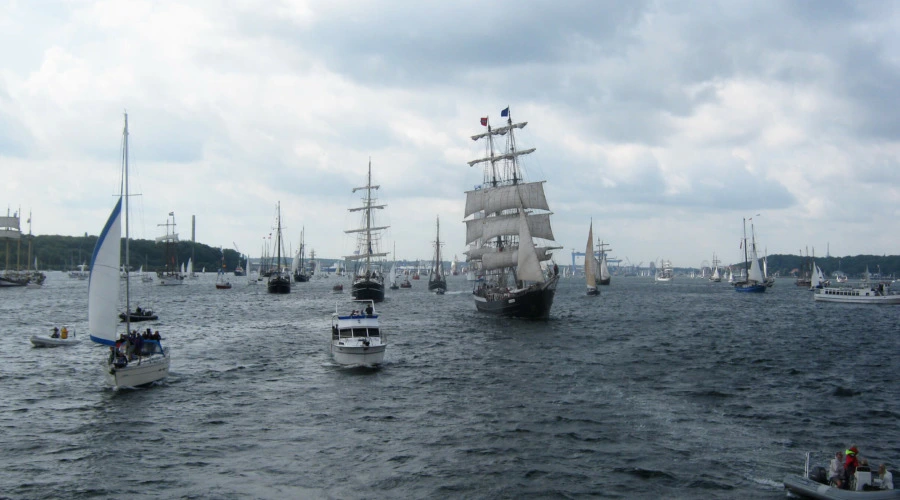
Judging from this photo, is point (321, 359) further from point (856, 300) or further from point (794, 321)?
point (856, 300)

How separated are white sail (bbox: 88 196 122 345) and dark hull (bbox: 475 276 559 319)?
4919cm

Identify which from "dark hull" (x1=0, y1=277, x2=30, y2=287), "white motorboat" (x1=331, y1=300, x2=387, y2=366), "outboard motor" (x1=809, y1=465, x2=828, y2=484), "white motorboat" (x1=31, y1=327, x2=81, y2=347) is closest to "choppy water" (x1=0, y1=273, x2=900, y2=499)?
"white motorboat" (x1=31, y1=327, x2=81, y2=347)

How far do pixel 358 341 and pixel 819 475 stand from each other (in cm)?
2538

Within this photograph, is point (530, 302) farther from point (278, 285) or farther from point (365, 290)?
point (278, 285)

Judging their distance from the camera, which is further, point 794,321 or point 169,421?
point 794,321

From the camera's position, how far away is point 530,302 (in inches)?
2970

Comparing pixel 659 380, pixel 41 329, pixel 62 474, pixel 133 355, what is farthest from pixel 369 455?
pixel 41 329

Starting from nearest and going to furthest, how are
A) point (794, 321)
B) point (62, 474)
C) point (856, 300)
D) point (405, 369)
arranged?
point (62, 474)
point (405, 369)
point (794, 321)
point (856, 300)

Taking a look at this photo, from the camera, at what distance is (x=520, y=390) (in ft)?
114

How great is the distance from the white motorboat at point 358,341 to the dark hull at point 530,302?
36045 millimetres

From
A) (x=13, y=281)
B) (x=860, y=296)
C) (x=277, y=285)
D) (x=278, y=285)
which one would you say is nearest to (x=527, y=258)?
(x=278, y=285)

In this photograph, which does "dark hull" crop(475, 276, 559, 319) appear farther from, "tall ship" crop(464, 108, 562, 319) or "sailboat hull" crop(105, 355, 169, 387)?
"sailboat hull" crop(105, 355, 169, 387)

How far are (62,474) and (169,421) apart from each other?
6231 mm

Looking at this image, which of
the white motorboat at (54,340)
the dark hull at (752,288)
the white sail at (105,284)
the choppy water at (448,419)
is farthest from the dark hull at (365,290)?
the dark hull at (752,288)
